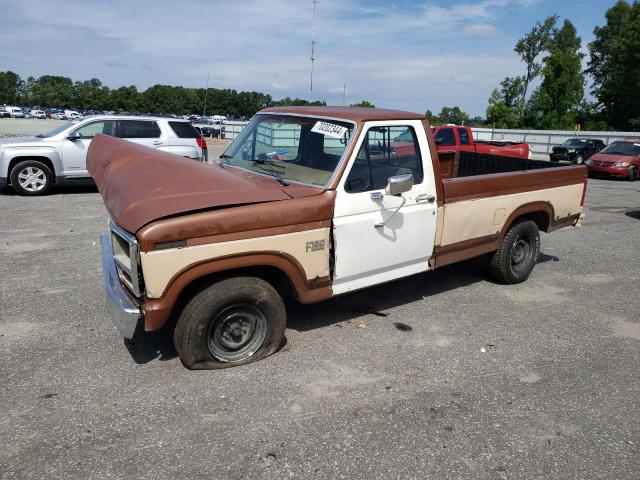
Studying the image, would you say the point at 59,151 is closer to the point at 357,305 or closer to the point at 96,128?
the point at 96,128

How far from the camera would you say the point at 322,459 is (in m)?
2.88

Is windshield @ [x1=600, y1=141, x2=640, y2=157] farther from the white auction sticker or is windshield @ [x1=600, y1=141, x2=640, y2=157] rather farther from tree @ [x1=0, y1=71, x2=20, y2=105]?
tree @ [x1=0, y1=71, x2=20, y2=105]

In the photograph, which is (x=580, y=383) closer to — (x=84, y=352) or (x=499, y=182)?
(x=499, y=182)

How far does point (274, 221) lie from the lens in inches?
143

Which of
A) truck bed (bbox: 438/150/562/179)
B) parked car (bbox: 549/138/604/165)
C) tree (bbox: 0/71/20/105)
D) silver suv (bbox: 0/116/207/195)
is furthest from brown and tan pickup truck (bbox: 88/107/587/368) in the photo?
tree (bbox: 0/71/20/105)

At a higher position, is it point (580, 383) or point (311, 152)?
point (311, 152)

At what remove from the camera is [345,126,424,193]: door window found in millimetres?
4200

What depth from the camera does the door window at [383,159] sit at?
420cm

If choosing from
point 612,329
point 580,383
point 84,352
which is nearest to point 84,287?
point 84,352

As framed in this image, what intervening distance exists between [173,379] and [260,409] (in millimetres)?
750

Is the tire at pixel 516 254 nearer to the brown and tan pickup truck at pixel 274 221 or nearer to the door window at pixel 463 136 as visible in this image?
the brown and tan pickup truck at pixel 274 221

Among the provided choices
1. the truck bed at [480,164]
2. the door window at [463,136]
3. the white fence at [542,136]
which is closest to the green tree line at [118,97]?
the white fence at [542,136]

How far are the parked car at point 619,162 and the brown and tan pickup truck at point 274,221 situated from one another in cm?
1502

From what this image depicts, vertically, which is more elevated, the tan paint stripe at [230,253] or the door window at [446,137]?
the door window at [446,137]
